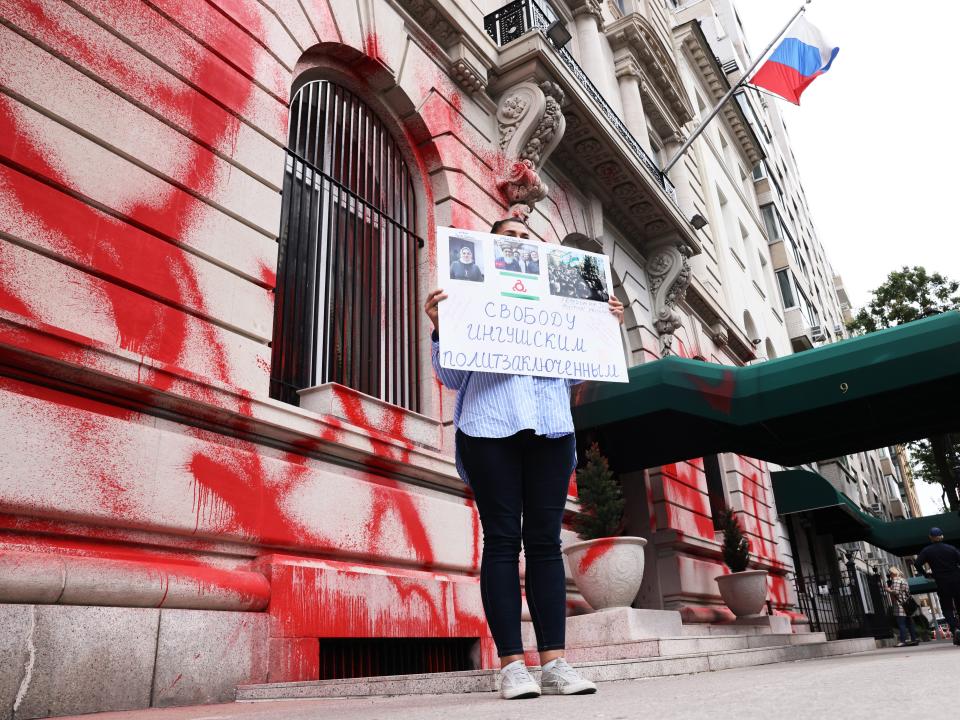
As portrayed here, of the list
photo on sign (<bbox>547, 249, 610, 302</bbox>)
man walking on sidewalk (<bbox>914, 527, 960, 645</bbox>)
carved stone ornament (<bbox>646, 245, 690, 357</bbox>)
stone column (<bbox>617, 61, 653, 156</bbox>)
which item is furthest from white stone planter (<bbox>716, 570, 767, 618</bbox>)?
stone column (<bbox>617, 61, 653, 156</bbox>)

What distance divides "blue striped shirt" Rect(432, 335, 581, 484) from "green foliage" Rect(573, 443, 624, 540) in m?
3.96

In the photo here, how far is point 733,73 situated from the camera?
3372 cm

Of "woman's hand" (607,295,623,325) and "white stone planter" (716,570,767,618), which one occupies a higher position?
"woman's hand" (607,295,623,325)

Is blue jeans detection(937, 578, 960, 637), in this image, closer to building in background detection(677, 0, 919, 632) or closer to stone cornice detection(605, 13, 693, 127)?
building in background detection(677, 0, 919, 632)

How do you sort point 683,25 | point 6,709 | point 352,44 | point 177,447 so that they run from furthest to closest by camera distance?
1. point 683,25
2. point 352,44
3. point 177,447
4. point 6,709

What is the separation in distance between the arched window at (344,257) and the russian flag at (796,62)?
9150 millimetres

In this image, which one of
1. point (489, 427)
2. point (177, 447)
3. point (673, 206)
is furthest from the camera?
point (673, 206)

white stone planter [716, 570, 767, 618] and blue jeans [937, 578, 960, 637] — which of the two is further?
white stone planter [716, 570, 767, 618]

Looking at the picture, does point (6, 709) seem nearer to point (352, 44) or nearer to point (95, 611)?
point (95, 611)

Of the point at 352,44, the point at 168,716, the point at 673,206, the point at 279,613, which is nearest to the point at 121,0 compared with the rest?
the point at 352,44

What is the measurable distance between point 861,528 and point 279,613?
2304 centimetres

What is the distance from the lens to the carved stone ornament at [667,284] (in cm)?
1341

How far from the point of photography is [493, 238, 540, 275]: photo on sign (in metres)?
3.86

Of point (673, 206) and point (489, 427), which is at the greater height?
point (673, 206)
